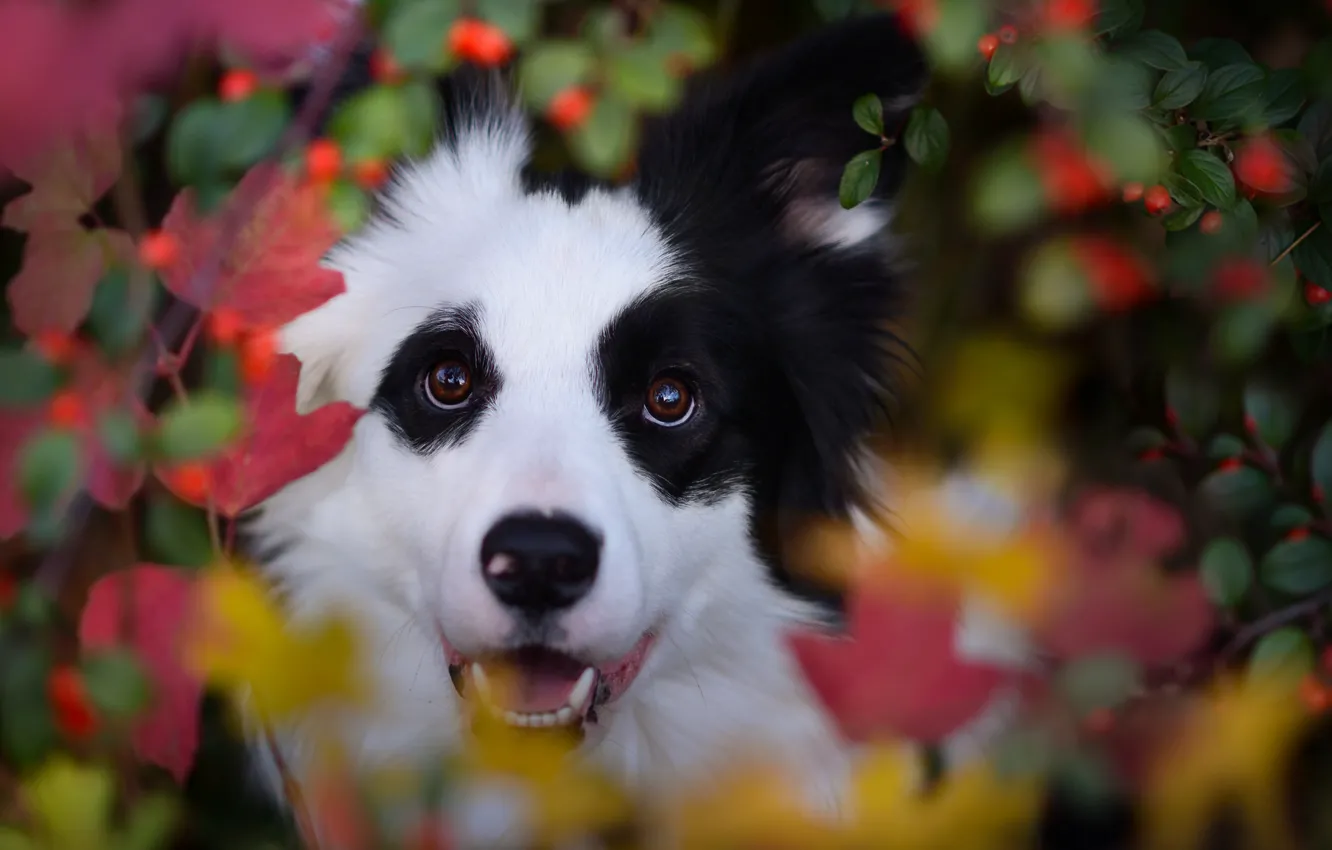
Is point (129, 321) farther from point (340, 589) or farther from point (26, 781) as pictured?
point (340, 589)

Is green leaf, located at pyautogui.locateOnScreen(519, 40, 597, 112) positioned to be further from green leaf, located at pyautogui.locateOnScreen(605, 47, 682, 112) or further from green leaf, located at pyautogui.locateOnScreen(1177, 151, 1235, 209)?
green leaf, located at pyautogui.locateOnScreen(1177, 151, 1235, 209)

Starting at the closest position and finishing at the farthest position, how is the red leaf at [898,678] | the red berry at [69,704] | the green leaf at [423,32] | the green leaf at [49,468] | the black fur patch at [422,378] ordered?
the red leaf at [898,678]
the green leaf at [49,468]
the green leaf at [423,32]
the red berry at [69,704]
the black fur patch at [422,378]

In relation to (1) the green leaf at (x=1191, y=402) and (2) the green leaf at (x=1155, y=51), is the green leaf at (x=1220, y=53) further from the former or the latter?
(1) the green leaf at (x=1191, y=402)

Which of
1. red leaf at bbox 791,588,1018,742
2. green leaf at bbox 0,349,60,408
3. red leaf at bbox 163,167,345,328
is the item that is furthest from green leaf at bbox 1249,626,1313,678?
green leaf at bbox 0,349,60,408

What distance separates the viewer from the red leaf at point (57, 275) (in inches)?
50.9

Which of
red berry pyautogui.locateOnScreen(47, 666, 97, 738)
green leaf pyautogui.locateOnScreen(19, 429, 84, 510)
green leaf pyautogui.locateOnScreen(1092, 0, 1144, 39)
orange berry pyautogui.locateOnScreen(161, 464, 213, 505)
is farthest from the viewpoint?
red berry pyautogui.locateOnScreen(47, 666, 97, 738)

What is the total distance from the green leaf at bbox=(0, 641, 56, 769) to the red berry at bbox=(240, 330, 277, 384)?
17.7 inches

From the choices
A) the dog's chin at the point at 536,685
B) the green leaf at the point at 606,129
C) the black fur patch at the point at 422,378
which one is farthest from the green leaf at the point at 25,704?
the green leaf at the point at 606,129

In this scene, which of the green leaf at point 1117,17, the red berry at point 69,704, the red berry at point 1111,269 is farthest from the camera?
the red berry at point 1111,269

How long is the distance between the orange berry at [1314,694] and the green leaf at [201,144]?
5.47 ft

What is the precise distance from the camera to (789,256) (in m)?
2.19

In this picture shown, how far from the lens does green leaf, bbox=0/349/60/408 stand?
119 centimetres

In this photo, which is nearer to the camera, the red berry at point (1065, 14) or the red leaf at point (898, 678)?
the red leaf at point (898, 678)

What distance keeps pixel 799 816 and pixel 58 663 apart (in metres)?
1.32
